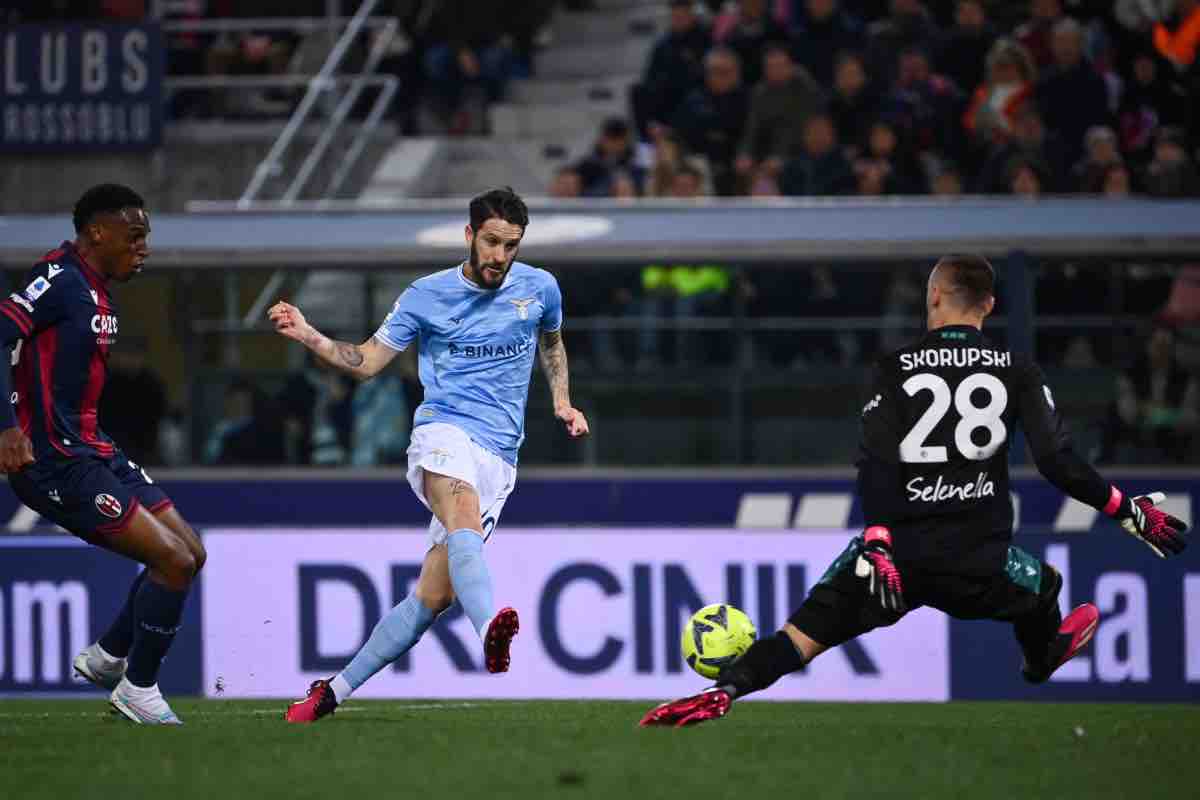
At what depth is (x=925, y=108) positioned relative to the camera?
52.2 feet

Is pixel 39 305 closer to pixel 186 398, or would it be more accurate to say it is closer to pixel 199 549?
pixel 199 549

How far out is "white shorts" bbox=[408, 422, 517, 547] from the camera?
8.04 m

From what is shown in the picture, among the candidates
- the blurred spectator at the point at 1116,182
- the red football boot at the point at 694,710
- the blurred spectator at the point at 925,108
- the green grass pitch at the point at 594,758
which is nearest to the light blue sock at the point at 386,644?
the green grass pitch at the point at 594,758

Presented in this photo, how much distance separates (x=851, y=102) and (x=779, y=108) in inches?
21.7

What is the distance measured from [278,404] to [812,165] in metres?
4.22

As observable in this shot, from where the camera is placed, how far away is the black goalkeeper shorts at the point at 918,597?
727cm

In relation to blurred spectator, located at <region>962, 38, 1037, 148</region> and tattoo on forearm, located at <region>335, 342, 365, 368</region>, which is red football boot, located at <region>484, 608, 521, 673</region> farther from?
blurred spectator, located at <region>962, 38, 1037, 148</region>

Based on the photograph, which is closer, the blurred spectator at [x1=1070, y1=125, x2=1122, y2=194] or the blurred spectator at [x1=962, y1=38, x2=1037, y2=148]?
the blurred spectator at [x1=1070, y1=125, x2=1122, y2=194]

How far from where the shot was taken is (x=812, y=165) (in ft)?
51.1

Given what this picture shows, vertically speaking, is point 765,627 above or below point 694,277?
below

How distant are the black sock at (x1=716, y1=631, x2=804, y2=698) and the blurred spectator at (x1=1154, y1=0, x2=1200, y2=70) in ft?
31.3

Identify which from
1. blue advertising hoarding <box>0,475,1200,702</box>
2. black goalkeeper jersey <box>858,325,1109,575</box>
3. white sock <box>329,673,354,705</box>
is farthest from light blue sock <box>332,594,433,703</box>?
blue advertising hoarding <box>0,475,1200,702</box>

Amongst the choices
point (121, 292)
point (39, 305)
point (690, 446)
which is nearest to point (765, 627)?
point (690, 446)

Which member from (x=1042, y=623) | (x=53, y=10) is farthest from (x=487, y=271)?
(x=53, y=10)
